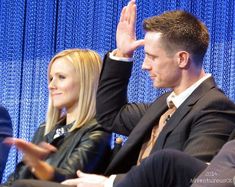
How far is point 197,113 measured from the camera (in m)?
1.82

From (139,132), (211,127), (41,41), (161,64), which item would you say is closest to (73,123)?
(139,132)

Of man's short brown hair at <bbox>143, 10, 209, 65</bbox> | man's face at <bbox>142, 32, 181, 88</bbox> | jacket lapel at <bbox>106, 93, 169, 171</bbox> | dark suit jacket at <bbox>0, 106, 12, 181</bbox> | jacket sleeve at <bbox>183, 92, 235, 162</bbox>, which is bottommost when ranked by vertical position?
dark suit jacket at <bbox>0, 106, 12, 181</bbox>

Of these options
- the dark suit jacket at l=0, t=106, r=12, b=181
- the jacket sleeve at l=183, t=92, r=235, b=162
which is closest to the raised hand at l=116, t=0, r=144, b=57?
the jacket sleeve at l=183, t=92, r=235, b=162

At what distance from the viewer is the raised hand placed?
7.00ft

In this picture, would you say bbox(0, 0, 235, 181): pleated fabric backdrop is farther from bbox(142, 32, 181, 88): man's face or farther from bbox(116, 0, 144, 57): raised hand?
bbox(142, 32, 181, 88): man's face

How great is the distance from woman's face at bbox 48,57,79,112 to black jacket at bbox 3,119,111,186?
119 mm

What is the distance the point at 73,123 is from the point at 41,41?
0.93 m

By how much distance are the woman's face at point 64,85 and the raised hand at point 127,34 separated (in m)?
0.17

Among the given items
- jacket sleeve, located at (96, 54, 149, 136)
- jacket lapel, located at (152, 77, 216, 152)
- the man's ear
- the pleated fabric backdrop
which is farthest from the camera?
the pleated fabric backdrop

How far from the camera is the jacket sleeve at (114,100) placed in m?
2.12

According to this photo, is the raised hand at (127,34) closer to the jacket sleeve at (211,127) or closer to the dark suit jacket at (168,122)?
the dark suit jacket at (168,122)

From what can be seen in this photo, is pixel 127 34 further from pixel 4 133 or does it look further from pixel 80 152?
pixel 4 133

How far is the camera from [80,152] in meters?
2.02

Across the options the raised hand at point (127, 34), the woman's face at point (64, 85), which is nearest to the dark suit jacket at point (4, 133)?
the woman's face at point (64, 85)
